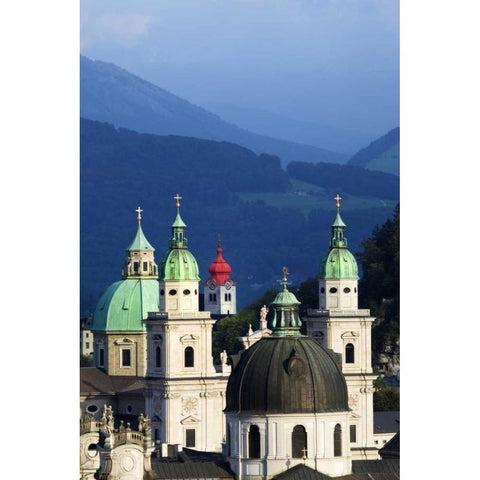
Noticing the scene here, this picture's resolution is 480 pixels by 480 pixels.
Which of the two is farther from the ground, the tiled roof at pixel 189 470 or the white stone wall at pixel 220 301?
the white stone wall at pixel 220 301

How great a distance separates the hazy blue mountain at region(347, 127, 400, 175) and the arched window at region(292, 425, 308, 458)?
27555mm

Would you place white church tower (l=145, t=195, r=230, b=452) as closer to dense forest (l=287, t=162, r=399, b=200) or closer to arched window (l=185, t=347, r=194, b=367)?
arched window (l=185, t=347, r=194, b=367)

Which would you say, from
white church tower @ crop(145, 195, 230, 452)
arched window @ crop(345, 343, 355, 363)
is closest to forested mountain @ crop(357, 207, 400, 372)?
arched window @ crop(345, 343, 355, 363)

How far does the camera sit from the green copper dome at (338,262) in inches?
3415

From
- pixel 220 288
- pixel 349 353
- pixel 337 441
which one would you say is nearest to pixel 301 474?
pixel 337 441

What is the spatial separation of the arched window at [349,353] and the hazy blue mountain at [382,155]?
295 inches

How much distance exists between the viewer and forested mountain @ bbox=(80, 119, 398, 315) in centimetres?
12200

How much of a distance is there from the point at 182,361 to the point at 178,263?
3180 mm

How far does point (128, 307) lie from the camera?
99.5 metres

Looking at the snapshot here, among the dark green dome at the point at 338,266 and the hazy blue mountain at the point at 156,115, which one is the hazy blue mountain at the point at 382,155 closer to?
the hazy blue mountain at the point at 156,115

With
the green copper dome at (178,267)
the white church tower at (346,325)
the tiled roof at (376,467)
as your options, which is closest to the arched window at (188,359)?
the green copper dome at (178,267)
